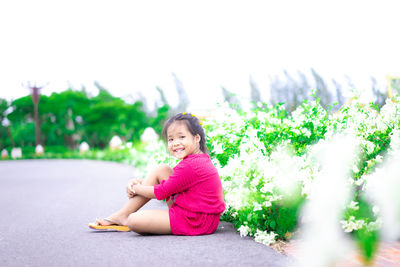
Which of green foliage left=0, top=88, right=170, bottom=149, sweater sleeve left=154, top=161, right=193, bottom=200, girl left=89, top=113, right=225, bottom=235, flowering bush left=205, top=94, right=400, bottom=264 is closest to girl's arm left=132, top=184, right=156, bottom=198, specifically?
girl left=89, top=113, right=225, bottom=235

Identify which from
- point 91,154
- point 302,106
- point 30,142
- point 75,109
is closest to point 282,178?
point 302,106

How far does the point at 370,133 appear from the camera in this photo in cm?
377

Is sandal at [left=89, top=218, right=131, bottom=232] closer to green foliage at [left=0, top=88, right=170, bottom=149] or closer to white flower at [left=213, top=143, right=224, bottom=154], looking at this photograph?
white flower at [left=213, top=143, right=224, bottom=154]

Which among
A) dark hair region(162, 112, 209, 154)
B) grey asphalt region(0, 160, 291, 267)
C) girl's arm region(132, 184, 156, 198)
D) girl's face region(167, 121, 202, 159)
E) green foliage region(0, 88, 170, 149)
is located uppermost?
green foliage region(0, 88, 170, 149)

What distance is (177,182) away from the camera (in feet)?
11.0

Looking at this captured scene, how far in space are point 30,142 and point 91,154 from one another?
25248 millimetres

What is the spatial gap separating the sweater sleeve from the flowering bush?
0.49 meters

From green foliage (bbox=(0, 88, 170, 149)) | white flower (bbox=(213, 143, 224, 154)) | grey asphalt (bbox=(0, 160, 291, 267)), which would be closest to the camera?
grey asphalt (bbox=(0, 160, 291, 267))

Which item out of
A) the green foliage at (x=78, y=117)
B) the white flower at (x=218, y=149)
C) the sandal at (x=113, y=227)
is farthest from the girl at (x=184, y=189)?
the green foliage at (x=78, y=117)

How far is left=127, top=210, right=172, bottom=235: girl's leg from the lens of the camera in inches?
139

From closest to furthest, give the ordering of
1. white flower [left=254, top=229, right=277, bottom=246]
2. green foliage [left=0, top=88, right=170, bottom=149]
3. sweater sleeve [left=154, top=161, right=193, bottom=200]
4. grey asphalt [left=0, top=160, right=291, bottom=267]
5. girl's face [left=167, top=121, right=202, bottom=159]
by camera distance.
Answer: grey asphalt [left=0, top=160, right=291, bottom=267] < white flower [left=254, top=229, right=277, bottom=246] < sweater sleeve [left=154, top=161, right=193, bottom=200] < girl's face [left=167, top=121, right=202, bottom=159] < green foliage [left=0, top=88, right=170, bottom=149]

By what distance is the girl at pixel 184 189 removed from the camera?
11.1 ft

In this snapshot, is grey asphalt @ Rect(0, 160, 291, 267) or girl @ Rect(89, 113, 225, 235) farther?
girl @ Rect(89, 113, 225, 235)

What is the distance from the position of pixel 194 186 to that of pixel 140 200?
610 millimetres
